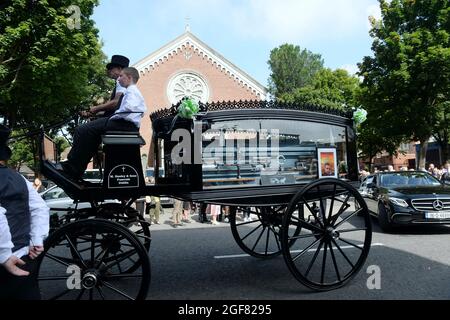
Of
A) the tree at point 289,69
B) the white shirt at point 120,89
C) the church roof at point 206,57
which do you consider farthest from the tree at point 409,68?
A: the tree at point 289,69

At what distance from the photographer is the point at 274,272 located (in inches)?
217

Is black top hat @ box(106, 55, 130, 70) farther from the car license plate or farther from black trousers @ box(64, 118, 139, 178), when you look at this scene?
the car license plate

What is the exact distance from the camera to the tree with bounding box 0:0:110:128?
13927 millimetres

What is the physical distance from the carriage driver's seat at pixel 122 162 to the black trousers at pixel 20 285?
4.73 feet

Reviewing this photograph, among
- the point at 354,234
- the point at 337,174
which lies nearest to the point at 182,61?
the point at 354,234

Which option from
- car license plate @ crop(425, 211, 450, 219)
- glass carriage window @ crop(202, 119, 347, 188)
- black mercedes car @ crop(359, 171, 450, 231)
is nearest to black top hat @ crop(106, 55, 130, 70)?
glass carriage window @ crop(202, 119, 347, 188)

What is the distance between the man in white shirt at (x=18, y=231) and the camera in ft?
8.23

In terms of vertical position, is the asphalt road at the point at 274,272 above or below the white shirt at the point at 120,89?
below

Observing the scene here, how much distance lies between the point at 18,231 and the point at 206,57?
121 feet

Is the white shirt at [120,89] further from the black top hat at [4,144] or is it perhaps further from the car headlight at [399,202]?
the car headlight at [399,202]

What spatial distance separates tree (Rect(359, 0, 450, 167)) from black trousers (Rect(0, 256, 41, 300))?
874 inches

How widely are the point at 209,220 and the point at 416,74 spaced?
15559mm
